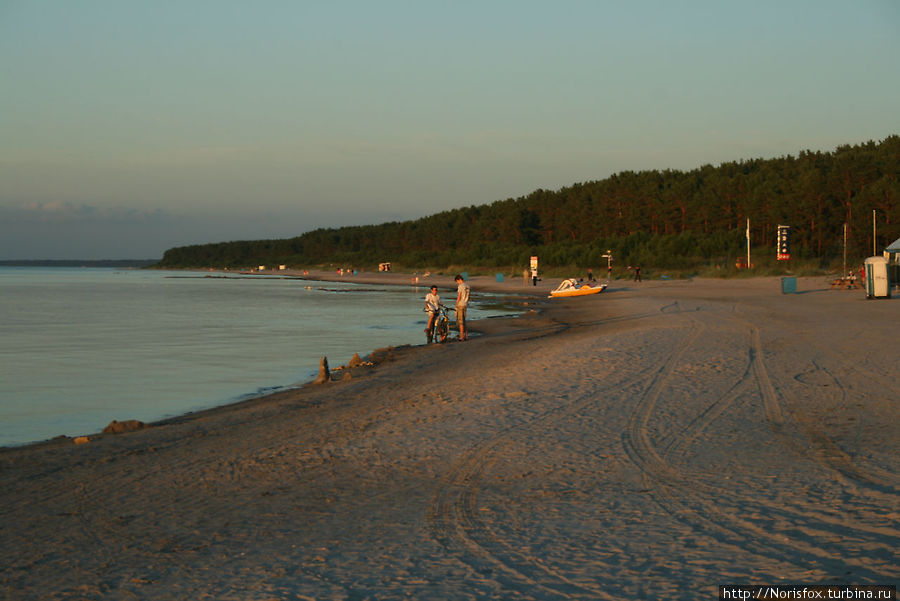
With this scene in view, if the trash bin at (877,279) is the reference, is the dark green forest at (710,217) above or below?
above

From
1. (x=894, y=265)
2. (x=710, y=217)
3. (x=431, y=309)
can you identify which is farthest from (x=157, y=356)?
(x=710, y=217)

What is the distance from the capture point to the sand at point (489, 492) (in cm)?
524

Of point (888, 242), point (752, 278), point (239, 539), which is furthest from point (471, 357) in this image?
point (888, 242)

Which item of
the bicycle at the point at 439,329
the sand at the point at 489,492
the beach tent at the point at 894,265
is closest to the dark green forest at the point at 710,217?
the beach tent at the point at 894,265

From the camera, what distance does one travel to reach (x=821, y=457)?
8.17 metres

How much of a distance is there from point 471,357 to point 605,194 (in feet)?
330

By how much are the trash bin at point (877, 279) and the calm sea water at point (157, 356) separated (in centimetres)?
1731

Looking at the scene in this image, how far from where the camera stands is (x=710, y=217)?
91688 millimetres

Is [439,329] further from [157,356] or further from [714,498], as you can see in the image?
[714,498]

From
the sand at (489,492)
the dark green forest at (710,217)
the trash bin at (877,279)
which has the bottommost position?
the sand at (489,492)

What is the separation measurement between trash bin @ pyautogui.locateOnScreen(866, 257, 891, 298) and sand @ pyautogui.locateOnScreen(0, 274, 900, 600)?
21.0m

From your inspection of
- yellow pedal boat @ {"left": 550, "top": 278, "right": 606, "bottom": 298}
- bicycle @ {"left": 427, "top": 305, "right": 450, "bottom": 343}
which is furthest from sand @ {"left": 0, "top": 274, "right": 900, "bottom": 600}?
yellow pedal boat @ {"left": 550, "top": 278, "right": 606, "bottom": 298}

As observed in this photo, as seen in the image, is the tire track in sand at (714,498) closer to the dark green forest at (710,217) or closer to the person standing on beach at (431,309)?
the person standing on beach at (431,309)

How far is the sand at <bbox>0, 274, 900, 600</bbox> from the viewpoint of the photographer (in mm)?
5242
